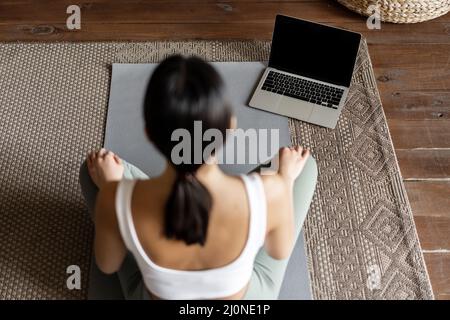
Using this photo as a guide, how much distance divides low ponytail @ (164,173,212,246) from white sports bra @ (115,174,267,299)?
7 centimetres

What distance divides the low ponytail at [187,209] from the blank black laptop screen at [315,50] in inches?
33.5

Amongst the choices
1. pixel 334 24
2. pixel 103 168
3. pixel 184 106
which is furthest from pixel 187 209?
pixel 334 24

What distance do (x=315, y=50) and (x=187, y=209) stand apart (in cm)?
88

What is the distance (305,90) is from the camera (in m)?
1.50

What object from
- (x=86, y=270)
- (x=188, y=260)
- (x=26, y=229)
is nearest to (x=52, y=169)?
(x=26, y=229)

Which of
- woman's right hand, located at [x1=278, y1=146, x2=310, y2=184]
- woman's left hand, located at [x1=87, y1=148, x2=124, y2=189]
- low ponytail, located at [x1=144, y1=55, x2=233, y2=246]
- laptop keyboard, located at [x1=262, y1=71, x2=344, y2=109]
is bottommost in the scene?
laptop keyboard, located at [x1=262, y1=71, x2=344, y2=109]

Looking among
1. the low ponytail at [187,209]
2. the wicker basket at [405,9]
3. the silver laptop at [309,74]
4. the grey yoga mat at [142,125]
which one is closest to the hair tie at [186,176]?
the low ponytail at [187,209]

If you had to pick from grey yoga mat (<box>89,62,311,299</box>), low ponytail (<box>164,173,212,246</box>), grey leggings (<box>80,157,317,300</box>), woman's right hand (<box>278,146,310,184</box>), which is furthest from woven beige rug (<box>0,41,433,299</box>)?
low ponytail (<box>164,173,212,246</box>)

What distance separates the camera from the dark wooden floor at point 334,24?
148 centimetres

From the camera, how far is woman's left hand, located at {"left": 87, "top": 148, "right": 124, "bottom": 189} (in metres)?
1.02

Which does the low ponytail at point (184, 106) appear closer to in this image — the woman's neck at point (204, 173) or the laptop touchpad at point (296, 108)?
the woman's neck at point (204, 173)

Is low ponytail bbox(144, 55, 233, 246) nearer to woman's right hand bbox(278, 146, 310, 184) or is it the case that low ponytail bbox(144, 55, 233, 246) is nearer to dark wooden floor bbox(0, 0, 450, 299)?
Answer: woman's right hand bbox(278, 146, 310, 184)

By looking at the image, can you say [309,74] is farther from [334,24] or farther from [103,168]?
[103,168]
